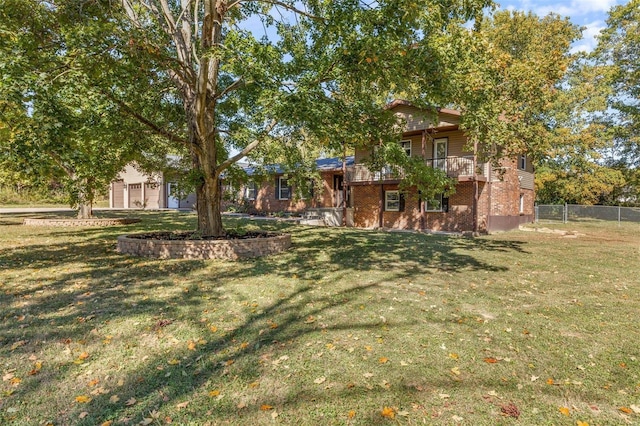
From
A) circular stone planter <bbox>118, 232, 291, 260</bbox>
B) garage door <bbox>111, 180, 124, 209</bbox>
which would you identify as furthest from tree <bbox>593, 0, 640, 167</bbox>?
garage door <bbox>111, 180, 124, 209</bbox>

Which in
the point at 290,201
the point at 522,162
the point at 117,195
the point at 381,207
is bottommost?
the point at 381,207

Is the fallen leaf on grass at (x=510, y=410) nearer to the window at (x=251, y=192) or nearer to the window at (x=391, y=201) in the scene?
the window at (x=391, y=201)

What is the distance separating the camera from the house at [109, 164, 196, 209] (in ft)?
113

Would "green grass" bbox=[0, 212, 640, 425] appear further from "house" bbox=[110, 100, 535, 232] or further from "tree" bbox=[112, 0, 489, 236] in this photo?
"house" bbox=[110, 100, 535, 232]

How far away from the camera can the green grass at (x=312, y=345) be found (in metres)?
2.92

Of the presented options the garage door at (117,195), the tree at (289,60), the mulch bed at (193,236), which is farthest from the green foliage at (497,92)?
the garage door at (117,195)

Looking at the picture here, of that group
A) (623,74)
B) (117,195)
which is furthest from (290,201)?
(623,74)

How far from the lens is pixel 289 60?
8.89m

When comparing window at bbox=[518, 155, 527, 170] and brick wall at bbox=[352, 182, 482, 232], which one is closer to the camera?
brick wall at bbox=[352, 182, 482, 232]

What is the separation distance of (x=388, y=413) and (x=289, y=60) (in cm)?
823

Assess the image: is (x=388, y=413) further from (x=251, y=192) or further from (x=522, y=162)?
(x=251, y=192)

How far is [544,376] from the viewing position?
11.3 feet

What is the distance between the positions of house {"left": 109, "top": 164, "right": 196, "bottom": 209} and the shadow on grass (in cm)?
2370

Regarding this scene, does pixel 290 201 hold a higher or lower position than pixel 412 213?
higher
